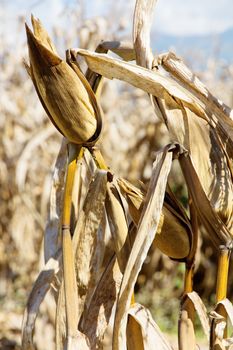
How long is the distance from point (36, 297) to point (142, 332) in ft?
0.53

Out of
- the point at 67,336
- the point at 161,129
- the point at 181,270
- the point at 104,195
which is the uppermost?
the point at 161,129

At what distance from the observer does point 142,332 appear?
748 millimetres

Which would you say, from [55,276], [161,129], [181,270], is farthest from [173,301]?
[55,276]

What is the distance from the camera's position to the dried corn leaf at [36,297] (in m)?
0.82

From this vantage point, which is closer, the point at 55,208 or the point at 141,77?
the point at 141,77

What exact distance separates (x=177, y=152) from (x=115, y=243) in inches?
4.6

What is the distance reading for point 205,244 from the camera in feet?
10.6

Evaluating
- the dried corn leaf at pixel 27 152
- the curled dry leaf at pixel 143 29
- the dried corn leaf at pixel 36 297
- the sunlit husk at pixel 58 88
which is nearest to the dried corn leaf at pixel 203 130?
the curled dry leaf at pixel 143 29

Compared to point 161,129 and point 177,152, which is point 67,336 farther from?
point 161,129

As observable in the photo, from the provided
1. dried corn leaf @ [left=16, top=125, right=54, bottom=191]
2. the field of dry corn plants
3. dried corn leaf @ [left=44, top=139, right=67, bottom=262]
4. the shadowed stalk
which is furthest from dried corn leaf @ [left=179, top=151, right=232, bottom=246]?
dried corn leaf @ [left=16, top=125, right=54, bottom=191]

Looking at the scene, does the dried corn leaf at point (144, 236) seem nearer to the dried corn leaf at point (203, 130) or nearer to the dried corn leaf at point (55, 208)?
the dried corn leaf at point (203, 130)

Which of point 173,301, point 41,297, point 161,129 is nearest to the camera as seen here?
point 41,297

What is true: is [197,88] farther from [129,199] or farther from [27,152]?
→ [27,152]

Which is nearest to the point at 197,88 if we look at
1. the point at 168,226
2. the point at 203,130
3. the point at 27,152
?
the point at 203,130
